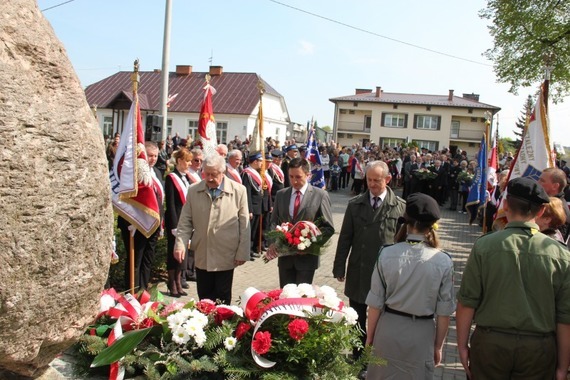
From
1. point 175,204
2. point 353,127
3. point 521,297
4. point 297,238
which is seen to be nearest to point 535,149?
point 297,238

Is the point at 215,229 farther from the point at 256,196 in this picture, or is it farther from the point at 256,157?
the point at 256,157

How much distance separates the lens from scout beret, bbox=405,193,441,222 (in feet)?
11.6

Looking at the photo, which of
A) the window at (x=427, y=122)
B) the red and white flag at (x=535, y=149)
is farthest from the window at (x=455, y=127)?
the red and white flag at (x=535, y=149)

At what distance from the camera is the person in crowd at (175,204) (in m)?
7.20

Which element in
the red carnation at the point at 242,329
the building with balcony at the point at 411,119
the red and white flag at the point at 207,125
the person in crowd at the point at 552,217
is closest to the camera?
the red carnation at the point at 242,329

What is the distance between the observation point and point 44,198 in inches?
88.1

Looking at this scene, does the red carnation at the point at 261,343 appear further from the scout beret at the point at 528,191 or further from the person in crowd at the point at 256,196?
the person in crowd at the point at 256,196

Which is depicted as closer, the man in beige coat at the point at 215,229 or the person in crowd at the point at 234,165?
the man in beige coat at the point at 215,229

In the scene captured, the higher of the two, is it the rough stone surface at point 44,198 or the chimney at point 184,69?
the chimney at point 184,69

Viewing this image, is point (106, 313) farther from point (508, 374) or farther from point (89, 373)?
point (508, 374)

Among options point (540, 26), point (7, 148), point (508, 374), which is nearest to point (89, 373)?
point (7, 148)

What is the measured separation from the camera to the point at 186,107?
46719 millimetres

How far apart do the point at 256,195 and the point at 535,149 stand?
5106mm

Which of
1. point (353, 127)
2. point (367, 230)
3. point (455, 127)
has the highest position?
point (455, 127)
